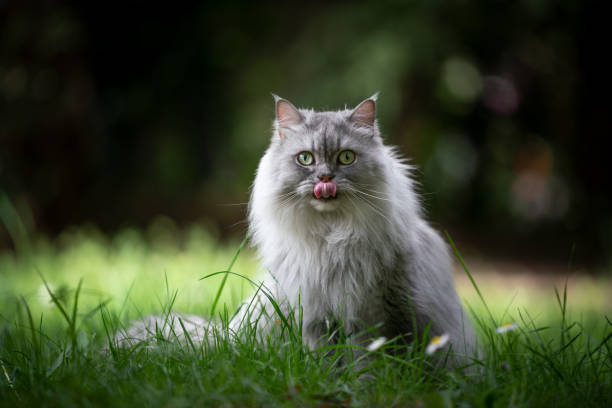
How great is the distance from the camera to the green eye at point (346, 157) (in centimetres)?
283

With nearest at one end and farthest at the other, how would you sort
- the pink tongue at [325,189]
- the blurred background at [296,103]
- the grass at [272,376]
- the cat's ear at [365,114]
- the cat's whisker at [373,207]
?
the grass at [272,376] → the pink tongue at [325,189] → the cat's whisker at [373,207] → the cat's ear at [365,114] → the blurred background at [296,103]

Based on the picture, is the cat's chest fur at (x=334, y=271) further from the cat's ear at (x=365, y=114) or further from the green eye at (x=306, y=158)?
the cat's ear at (x=365, y=114)

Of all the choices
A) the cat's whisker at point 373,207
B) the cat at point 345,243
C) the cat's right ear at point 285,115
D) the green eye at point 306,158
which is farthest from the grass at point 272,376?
the cat's right ear at point 285,115

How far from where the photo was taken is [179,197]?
10734 millimetres

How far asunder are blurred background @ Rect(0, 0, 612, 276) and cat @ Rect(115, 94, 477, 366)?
3919mm

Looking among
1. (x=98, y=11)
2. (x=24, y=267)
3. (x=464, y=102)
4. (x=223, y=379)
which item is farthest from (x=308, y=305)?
(x=98, y=11)

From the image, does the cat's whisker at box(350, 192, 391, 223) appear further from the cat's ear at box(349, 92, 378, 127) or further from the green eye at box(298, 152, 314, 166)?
the cat's ear at box(349, 92, 378, 127)

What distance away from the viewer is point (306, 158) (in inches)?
113

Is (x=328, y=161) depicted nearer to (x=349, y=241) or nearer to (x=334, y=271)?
(x=349, y=241)

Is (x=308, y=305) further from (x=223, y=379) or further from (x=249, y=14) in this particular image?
(x=249, y=14)

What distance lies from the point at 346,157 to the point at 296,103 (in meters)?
5.13

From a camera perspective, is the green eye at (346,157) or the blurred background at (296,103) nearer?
the green eye at (346,157)

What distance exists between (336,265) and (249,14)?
789 cm

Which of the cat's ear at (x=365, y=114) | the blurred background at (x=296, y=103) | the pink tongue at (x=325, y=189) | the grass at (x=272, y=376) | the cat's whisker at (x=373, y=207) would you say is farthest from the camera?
the blurred background at (x=296, y=103)
